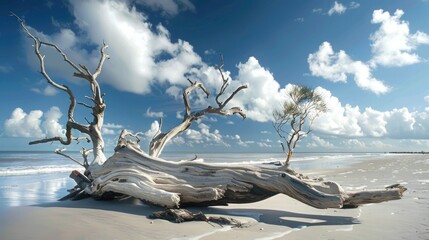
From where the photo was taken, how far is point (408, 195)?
389 inches

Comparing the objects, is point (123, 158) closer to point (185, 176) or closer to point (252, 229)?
point (185, 176)

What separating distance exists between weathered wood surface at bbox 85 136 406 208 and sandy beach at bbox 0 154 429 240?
36cm

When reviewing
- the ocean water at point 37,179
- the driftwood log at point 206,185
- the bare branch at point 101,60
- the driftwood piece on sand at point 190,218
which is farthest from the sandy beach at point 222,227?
the bare branch at point 101,60

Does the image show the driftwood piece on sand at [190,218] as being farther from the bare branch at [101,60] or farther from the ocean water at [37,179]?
the bare branch at [101,60]

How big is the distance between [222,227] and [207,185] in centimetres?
159

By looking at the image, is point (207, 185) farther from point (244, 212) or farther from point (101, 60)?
point (101, 60)

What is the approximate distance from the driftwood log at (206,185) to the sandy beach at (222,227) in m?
0.35

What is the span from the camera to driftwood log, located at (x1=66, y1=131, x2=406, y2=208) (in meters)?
6.91

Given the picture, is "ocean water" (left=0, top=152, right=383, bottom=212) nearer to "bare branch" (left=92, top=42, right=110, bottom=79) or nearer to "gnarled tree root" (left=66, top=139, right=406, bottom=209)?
"gnarled tree root" (left=66, top=139, right=406, bottom=209)

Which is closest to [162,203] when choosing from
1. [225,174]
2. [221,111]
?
[225,174]

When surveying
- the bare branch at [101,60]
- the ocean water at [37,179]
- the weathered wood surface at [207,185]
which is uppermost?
the bare branch at [101,60]

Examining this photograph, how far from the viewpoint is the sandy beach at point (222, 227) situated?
17.8 feet

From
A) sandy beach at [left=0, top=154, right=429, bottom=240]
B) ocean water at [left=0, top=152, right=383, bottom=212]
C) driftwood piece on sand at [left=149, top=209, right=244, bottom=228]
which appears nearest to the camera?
sandy beach at [left=0, top=154, right=429, bottom=240]

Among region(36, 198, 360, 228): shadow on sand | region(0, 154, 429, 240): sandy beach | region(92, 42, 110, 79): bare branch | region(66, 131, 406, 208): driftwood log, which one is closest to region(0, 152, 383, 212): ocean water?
region(66, 131, 406, 208): driftwood log
